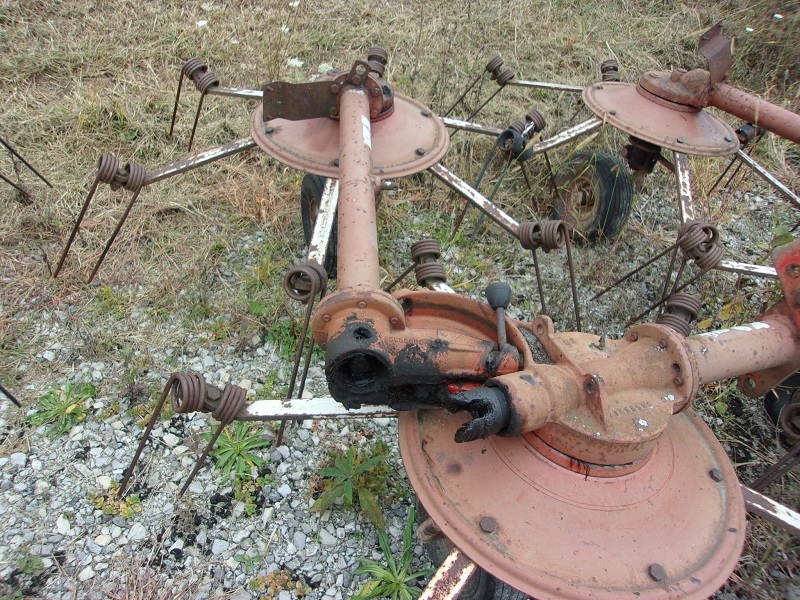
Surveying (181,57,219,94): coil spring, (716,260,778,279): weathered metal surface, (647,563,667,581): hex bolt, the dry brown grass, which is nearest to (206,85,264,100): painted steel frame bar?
Answer: (181,57,219,94): coil spring

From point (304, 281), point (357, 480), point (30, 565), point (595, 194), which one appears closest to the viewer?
point (304, 281)

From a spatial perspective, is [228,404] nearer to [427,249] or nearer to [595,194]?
[427,249]

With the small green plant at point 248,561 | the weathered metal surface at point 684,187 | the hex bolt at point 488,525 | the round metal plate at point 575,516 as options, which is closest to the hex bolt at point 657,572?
the round metal plate at point 575,516

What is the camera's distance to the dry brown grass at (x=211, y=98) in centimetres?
266

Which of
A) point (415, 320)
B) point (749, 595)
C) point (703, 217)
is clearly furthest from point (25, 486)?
point (703, 217)

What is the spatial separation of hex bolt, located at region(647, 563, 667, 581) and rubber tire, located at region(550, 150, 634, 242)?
206 centimetres

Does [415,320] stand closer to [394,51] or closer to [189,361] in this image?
[189,361]

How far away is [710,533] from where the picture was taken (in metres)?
1.37

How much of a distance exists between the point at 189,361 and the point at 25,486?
2.32 feet

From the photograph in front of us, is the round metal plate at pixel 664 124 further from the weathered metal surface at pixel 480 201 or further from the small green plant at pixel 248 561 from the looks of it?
the small green plant at pixel 248 561

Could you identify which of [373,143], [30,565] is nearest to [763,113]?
[373,143]

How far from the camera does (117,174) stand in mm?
2285

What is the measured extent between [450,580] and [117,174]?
1878 mm

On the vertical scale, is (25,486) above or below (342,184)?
below
